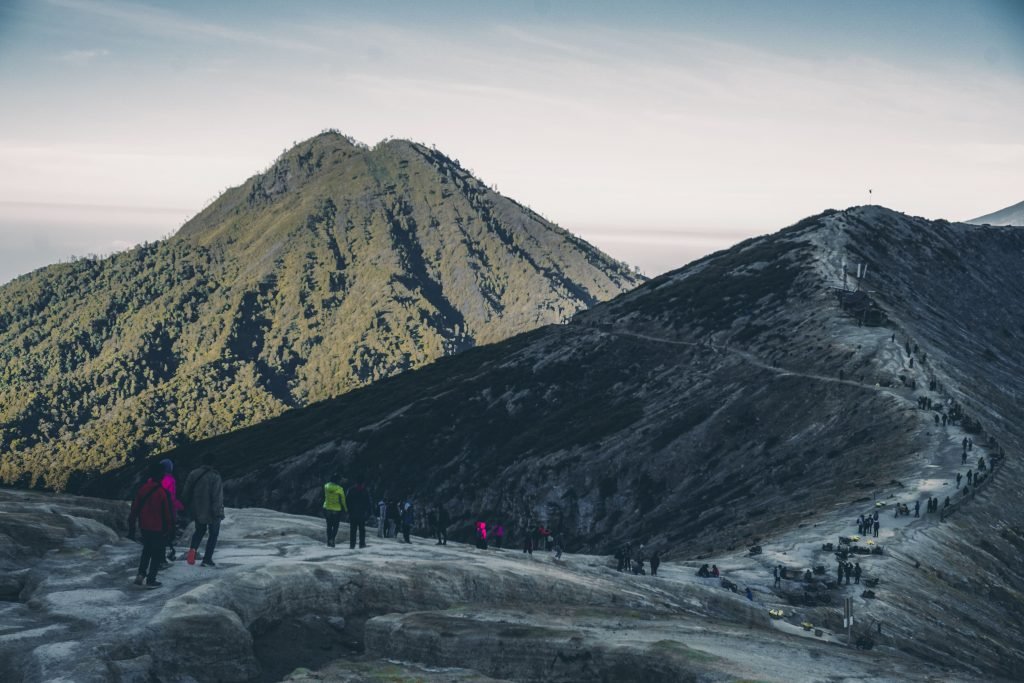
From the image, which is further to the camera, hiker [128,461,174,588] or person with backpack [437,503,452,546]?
person with backpack [437,503,452,546]

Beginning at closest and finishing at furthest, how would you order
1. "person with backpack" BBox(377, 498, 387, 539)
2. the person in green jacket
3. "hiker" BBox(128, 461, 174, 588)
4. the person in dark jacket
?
"hiker" BBox(128, 461, 174, 588)
the person in green jacket
the person in dark jacket
"person with backpack" BBox(377, 498, 387, 539)

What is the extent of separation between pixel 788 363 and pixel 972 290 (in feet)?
221

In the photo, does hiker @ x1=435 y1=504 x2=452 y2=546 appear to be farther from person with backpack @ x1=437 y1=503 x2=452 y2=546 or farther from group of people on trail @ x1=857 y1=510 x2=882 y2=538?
group of people on trail @ x1=857 y1=510 x2=882 y2=538

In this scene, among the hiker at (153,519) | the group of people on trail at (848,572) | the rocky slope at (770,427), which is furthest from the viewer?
the rocky slope at (770,427)

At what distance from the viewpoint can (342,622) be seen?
25.1 metres

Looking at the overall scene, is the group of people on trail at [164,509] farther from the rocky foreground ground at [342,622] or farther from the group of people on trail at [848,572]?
the group of people on trail at [848,572]

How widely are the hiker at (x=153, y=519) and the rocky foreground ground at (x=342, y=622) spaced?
1.52ft

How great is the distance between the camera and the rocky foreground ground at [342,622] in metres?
21.0

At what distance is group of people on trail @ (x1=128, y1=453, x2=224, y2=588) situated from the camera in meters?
23.7

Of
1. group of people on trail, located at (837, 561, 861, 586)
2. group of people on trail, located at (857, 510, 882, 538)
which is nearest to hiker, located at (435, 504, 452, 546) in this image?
group of people on trail, located at (837, 561, 861, 586)

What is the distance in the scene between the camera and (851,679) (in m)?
23.7

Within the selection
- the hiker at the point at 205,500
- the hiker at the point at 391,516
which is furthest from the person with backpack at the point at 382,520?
the hiker at the point at 205,500

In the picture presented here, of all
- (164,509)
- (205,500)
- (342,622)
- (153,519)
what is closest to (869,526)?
(342,622)

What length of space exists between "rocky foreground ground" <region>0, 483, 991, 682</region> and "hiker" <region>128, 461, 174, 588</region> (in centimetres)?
46
